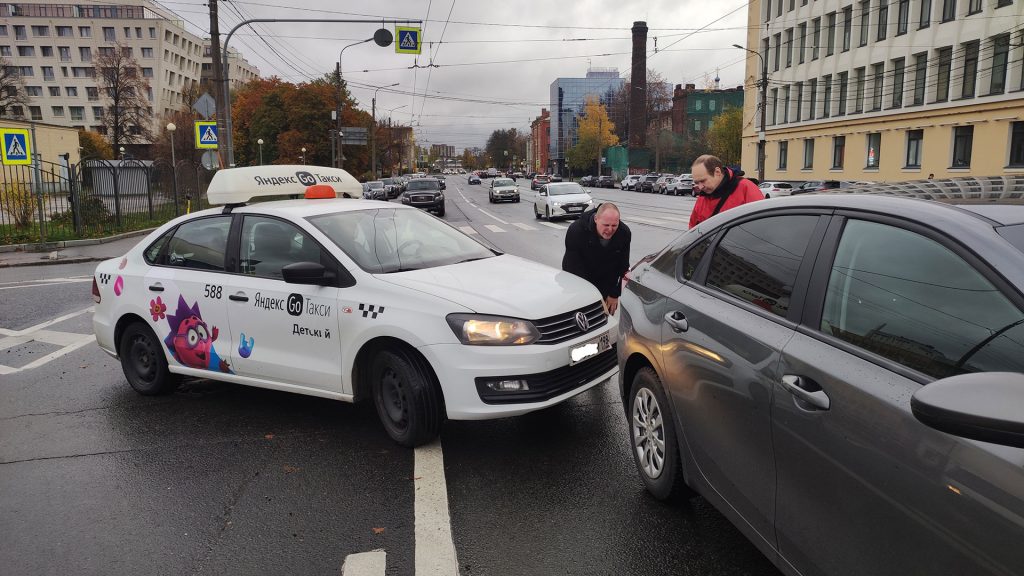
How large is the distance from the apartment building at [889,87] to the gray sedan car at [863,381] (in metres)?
36.4

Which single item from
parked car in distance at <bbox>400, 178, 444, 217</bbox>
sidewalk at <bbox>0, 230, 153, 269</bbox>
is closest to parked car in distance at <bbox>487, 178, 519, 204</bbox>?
parked car in distance at <bbox>400, 178, 444, 217</bbox>

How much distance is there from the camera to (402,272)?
4820 millimetres

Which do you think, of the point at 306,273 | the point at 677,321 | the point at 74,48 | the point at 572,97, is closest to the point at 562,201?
the point at 306,273

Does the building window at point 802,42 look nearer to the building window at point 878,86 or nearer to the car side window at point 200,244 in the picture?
the building window at point 878,86

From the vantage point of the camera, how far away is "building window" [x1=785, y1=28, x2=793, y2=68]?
164ft

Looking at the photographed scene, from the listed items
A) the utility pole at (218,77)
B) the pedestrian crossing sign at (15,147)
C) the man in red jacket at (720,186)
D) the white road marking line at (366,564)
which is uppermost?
the utility pole at (218,77)

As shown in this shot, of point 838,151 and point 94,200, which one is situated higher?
point 838,151

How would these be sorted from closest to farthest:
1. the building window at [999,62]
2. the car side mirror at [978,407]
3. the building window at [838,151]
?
the car side mirror at [978,407], the building window at [999,62], the building window at [838,151]

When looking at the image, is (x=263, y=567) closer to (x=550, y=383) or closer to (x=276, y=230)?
(x=550, y=383)

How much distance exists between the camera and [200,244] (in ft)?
18.5

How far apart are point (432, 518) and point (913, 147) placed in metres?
42.9

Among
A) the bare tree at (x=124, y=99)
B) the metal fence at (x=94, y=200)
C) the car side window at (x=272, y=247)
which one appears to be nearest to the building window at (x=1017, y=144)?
the metal fence at (x=94, y=200)

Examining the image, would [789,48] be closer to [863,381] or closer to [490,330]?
[490,330]

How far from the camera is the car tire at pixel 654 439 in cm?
353
